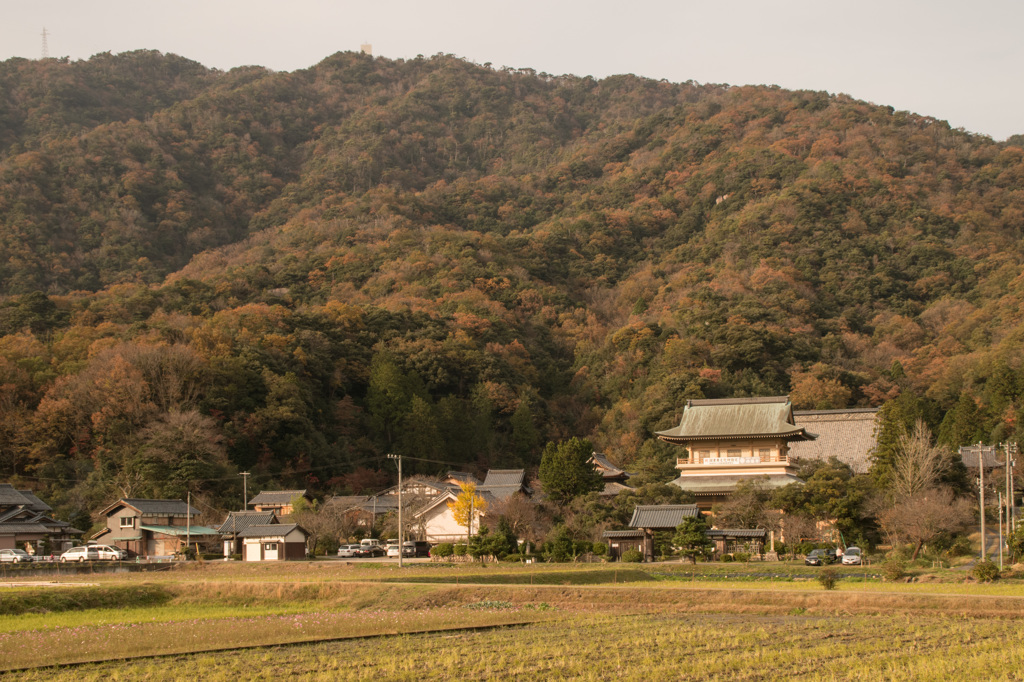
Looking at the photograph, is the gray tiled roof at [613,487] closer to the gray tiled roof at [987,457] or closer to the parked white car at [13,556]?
the gray tiled roof at [987,457]

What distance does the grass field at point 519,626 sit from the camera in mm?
14906

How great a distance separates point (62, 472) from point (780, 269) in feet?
173

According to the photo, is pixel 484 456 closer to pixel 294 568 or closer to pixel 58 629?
pixel 294 568

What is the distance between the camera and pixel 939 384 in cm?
5866

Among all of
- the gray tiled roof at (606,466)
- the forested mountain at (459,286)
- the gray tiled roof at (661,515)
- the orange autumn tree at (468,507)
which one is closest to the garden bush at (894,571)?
the gray tiled roof at (661,515)

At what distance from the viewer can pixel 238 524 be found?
42125mm

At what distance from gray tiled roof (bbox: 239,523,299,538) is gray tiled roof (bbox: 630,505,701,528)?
15025 millimetres

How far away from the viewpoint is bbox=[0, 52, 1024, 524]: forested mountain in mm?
51719

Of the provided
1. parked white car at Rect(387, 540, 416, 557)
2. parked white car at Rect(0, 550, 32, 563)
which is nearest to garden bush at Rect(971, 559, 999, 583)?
parked white car at Rect(387, 540, 416, 557)

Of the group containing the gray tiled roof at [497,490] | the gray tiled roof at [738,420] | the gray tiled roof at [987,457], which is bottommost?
the gray tiled roof at [497,490]

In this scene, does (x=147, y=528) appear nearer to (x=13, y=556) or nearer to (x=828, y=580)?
(x=13, y=556)

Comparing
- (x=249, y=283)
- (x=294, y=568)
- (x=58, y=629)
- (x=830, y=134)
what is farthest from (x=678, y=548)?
(x=830, y=134)

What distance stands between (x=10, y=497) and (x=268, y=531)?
38.0 feet

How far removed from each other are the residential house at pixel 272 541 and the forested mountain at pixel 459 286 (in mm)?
6326
